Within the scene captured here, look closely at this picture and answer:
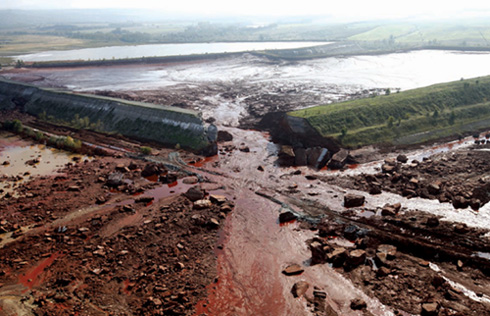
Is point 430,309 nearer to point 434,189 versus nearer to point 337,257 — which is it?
point 337,257

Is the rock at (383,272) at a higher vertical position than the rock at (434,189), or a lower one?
lower

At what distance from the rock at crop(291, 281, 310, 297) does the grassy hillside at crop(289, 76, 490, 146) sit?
67.7ft

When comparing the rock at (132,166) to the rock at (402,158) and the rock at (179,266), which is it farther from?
the rock at (402,158)

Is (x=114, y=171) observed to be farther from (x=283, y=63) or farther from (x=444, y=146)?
(x=283, y=63)

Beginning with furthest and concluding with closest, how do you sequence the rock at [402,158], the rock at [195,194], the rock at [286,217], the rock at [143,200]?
the rock at [402,158], the rock at [143,200], the rock at [195,194], the rock at [286,217]

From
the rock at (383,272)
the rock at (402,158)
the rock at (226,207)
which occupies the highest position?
the rock at (402,158)

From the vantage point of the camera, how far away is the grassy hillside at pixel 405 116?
1576 inches

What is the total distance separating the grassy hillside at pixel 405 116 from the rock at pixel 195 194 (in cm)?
1589

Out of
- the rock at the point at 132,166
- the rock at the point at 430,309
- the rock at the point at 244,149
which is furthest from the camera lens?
the rock at the point at 244,149

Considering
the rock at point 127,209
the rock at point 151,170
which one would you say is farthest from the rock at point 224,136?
the rock at point 127,209

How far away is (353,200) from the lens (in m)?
27.7

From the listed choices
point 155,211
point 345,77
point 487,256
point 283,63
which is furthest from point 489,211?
point 283,63

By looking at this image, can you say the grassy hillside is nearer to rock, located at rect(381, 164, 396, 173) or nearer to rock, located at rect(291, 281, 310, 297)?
rock, located at rect(381, 164, 396, 173)

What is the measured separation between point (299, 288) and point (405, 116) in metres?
29.8
